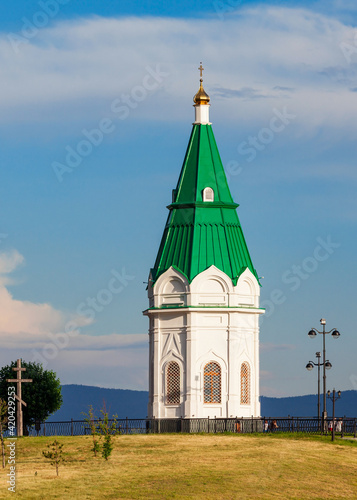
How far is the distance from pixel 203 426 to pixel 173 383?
312cm

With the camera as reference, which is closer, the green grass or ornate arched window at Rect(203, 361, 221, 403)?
the green grass

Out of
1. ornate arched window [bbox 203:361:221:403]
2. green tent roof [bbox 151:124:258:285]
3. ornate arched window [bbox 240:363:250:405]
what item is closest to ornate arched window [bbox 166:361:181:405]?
ornate arched window [bbox 203:361:221:403]

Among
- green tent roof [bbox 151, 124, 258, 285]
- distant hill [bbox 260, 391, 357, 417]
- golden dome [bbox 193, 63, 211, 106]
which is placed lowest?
distant hill [bbox 260, 391, 357, 417]

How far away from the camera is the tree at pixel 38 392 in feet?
194

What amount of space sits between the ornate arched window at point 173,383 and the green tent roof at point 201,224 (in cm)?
459

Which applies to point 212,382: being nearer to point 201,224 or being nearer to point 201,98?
point 201,224

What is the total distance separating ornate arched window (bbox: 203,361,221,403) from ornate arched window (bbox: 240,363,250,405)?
52.1 inches

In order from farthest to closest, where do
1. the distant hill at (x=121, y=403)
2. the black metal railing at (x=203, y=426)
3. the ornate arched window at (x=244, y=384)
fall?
the distant hill at (x=121, y=403)
the ornate arched window at (x=244, y=384)
the black metal railing at (x=203, y=426)

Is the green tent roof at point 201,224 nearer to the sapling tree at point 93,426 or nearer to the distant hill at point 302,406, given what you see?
the sapling tree at point 93,426

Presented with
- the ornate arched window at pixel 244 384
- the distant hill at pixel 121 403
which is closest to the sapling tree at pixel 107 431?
the ornate arched window at pixel 244 384

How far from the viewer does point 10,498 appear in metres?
32.8

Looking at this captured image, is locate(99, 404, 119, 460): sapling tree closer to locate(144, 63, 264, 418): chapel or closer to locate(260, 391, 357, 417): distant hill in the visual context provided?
locate(144, 63, 264, 418): chapel

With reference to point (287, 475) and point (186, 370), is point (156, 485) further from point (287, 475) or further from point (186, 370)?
point (186, 370)

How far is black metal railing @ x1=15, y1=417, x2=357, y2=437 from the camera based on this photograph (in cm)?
5016
